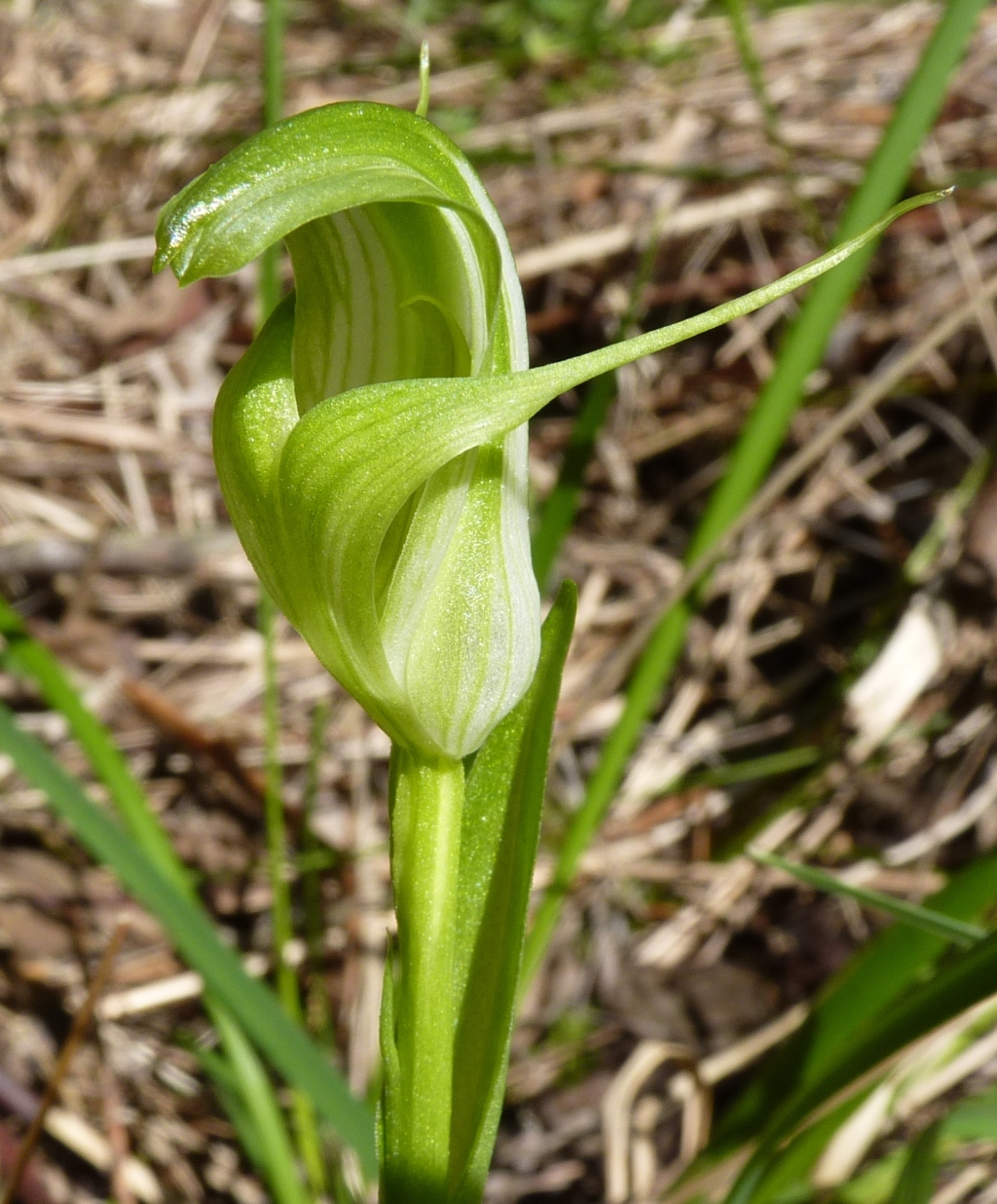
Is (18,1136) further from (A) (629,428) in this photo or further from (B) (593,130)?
(B) (593,130)

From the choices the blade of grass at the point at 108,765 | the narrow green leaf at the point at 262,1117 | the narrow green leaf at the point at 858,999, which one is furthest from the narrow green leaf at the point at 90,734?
the narrow green leaf at the point at 858,999

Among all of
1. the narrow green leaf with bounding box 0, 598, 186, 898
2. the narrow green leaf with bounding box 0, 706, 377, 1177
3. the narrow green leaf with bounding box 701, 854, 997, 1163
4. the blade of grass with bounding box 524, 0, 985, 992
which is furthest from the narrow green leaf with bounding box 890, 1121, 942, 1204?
the narrow green leaf with bounding box 0, 598, 186, 898

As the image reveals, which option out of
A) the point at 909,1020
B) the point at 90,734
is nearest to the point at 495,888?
the point at 909,1020

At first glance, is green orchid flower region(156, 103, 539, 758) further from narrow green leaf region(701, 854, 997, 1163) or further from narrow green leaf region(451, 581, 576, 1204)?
narrow green leaf region(701, 854, 997, 1163)

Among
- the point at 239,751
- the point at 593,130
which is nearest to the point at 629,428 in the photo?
the point at 593,130

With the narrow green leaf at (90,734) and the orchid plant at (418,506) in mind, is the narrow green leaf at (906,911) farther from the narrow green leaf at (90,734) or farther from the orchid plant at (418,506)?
the narrow green leaf at (90,734)

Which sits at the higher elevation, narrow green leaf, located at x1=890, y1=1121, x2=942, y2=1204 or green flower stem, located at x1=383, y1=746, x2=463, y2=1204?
green flower stem, located at x1=383, y1=746, x2=463, y2=1204

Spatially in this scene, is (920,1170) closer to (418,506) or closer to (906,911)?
(906,911)
